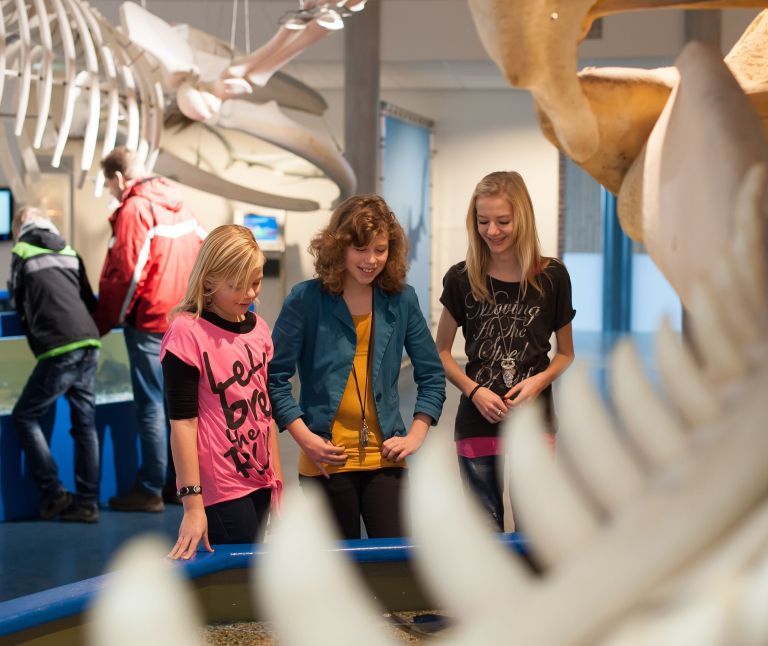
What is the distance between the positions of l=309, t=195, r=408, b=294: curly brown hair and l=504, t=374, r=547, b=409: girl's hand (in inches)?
15.7

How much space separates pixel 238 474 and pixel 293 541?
2.04m

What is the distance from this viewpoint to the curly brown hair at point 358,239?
251cm

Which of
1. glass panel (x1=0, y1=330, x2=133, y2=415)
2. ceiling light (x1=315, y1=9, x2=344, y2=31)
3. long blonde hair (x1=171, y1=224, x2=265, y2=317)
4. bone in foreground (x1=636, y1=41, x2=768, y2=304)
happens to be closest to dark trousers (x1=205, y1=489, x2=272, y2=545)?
long blonde hair (x1=171, y1=224, x2=265, y2=317)

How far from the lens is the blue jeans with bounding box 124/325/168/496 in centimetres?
444

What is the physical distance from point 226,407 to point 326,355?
0.98 ft

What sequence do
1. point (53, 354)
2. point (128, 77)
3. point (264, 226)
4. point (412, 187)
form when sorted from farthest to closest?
1. point (412, 187)
2. point (264, 226)
3. point (128, 77)
4. point (53, 354)

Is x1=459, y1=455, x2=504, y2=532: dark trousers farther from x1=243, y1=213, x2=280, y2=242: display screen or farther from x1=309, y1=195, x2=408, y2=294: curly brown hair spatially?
x1=243, y1=213, x2=280, y2=242: display screen

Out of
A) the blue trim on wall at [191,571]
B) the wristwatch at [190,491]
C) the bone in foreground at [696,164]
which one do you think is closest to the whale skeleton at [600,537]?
the bone in foreground at [696,164]

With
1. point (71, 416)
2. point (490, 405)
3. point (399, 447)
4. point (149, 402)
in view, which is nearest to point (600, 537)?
point (399, 447)

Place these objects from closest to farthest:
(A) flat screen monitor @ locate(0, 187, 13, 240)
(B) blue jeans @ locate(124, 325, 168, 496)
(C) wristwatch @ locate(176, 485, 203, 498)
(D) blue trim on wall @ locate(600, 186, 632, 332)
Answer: (C) wristwatch @ locate(176, 485, 203, 498) → (B) blue jeans @ locate(124, 325, 168, 496) → (A) flat screen monitor @ locate(0, 187, 13, 240) → (D) blue trim on wall @ locate(600, 186, 632, 332)

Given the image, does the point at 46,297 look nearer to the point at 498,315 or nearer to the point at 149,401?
the point at 149,401

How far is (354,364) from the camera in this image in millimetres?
2607

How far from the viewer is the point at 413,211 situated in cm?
1130

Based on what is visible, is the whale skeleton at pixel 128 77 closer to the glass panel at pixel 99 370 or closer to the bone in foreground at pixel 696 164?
the glass panel at pixel 99 370
